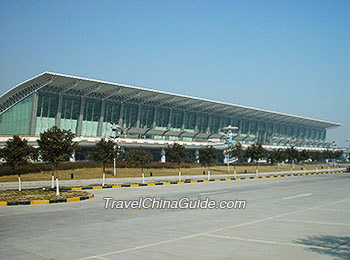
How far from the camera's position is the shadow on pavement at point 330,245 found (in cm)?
997

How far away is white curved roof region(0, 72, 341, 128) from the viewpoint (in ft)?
232

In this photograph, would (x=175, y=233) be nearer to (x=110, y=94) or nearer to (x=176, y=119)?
(x=110, y=94)

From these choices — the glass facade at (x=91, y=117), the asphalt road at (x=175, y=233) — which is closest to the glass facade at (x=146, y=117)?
the glass facade at (x=91, y=117)

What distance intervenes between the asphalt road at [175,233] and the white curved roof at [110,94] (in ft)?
177

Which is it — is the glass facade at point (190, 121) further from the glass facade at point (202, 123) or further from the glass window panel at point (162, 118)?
the glass window panel at point (162, 118)

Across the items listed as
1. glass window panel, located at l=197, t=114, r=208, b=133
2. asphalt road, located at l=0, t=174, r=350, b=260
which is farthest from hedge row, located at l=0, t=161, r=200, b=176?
glass window panel, located at l=197, t=114, r=208, b=133

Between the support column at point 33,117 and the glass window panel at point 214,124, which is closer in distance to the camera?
the support column at point 33,117

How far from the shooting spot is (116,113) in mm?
88875

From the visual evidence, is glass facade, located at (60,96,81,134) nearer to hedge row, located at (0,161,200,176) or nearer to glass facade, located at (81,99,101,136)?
glass facade, located at (81,99,101,136)

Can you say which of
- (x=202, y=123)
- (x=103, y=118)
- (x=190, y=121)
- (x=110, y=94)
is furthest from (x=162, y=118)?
(x=110, y=94)

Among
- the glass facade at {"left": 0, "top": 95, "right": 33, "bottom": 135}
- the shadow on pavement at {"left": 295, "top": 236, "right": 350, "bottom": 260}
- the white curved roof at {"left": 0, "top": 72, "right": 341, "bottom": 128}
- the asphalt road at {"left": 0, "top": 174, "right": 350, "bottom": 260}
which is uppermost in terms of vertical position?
the white curved roof at {"left": 0, "top": 72, "right": 341, "bottom": 128}

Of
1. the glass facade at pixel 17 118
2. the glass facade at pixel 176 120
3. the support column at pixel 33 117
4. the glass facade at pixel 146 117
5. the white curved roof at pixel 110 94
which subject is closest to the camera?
the white curved roof at pixel 110 94

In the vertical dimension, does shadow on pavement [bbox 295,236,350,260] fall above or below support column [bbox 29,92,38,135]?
below

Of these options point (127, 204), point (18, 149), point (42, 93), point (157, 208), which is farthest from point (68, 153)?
point (42, 93)
